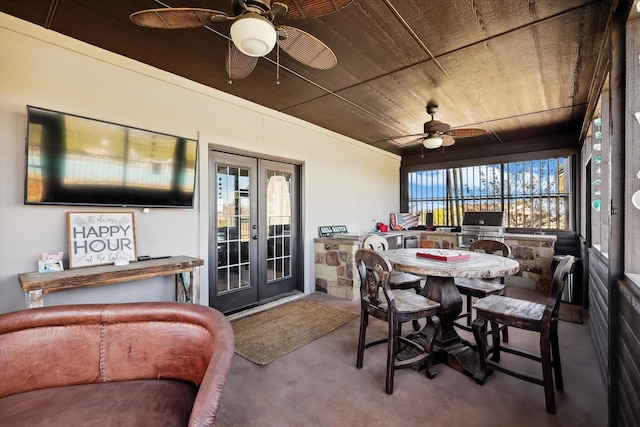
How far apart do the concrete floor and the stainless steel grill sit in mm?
2798

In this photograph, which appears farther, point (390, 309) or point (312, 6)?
point (390, 309)

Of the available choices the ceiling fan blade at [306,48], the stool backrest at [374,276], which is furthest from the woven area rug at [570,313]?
the ceiling fan blade at [306,48]

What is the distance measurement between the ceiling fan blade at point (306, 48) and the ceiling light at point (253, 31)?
21cm

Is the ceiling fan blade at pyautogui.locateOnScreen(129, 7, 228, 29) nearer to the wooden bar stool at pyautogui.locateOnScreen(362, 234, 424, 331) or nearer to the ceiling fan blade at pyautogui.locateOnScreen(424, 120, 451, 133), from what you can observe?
the wooden bar stool at pyautogui.locateOnScreen(362, 234, 424, 331)

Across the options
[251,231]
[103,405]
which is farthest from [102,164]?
[103,405]

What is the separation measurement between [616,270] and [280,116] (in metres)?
3.72

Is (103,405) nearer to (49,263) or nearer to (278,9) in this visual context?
(49,263)

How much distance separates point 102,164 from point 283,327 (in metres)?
2.30

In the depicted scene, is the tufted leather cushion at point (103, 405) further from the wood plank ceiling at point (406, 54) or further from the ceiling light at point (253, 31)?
the wood plank ceiling at point (406, 54)

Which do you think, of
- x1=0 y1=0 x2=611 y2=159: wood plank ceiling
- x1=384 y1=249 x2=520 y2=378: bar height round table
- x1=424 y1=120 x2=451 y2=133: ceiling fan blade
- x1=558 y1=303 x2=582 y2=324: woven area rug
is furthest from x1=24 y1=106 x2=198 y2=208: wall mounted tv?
x1=558 y1=303 x2=582 y2=324: woven area rug

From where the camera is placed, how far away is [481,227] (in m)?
5.39

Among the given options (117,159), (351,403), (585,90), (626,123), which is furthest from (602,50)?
(117,159)

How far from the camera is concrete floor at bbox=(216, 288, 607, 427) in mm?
1798

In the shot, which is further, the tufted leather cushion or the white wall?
the white wall
